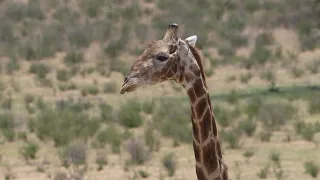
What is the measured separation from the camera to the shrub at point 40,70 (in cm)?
3612

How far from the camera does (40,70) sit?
36625 millimetres


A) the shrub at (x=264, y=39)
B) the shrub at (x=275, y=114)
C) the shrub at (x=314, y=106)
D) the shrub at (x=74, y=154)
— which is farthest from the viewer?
the shrub at (x=264, y=39)

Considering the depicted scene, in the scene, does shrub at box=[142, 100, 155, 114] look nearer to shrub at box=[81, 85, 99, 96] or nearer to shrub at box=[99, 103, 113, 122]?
shrub at box=[99, 103, 113, 122]

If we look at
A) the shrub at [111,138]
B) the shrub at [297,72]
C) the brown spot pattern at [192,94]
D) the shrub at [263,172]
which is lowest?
the shrub at [263,172]

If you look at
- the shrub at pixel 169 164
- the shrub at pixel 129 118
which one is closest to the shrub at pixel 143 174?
the shrub at pixel 169 164

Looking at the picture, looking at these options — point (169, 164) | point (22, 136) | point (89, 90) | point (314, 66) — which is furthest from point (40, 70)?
point (169, 164)

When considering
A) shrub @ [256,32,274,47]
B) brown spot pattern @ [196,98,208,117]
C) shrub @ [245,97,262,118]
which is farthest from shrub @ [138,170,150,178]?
shrub @ [256,32,274,47]

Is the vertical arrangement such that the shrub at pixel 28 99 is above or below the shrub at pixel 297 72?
below

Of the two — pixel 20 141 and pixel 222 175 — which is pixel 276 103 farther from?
pixel 222 175

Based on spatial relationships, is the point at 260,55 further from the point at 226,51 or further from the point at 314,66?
the point at 314,66

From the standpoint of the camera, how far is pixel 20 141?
2345cm

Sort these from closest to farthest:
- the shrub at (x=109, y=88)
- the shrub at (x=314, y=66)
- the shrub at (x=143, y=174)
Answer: the shrub at (x=143, y=174), the shrub at (x=109, y=88), the shrub at (x=314, y=66)

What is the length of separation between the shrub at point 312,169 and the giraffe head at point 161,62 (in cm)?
999

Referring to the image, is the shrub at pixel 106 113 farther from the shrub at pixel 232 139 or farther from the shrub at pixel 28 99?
the shrub at pixel 232 139
